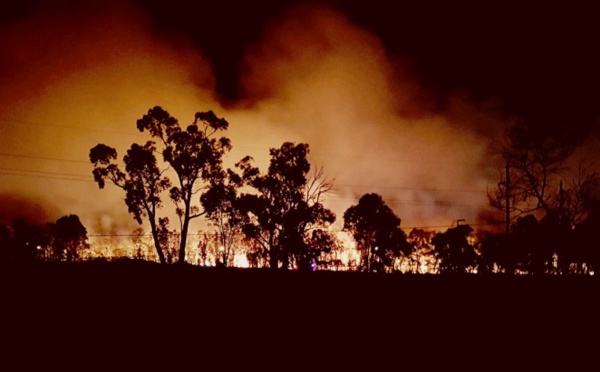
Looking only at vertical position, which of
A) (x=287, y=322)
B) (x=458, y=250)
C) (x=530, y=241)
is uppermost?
(x=530, y=241)

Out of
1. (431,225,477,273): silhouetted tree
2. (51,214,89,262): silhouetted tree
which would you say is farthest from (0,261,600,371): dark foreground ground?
(51,214,89,262): silhouetted tree

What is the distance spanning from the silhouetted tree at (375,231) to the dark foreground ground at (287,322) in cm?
3293

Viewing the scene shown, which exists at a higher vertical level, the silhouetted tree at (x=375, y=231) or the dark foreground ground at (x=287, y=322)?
the silhouetted tree at (x=375, y=231)

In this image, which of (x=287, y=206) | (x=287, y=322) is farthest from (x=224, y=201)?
(x=287, y=322)

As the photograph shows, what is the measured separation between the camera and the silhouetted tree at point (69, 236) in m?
62.3

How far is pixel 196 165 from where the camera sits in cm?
3338

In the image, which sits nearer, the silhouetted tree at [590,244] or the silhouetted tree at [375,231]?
the silhouetted tree at [590,244]

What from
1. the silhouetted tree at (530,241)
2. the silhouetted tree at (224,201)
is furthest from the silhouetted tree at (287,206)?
the silhouetted tree at (530,241)

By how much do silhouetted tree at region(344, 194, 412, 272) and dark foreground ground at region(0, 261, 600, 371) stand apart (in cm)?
3293

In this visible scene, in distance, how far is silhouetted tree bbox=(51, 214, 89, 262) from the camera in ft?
204

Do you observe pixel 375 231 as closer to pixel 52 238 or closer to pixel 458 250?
A: pixel 458 250

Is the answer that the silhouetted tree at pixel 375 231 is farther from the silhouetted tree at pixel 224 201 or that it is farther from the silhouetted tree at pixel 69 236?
the silhouetted tree at pixel 69 236

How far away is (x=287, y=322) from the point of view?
9.59m

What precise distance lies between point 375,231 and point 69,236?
44.8m
